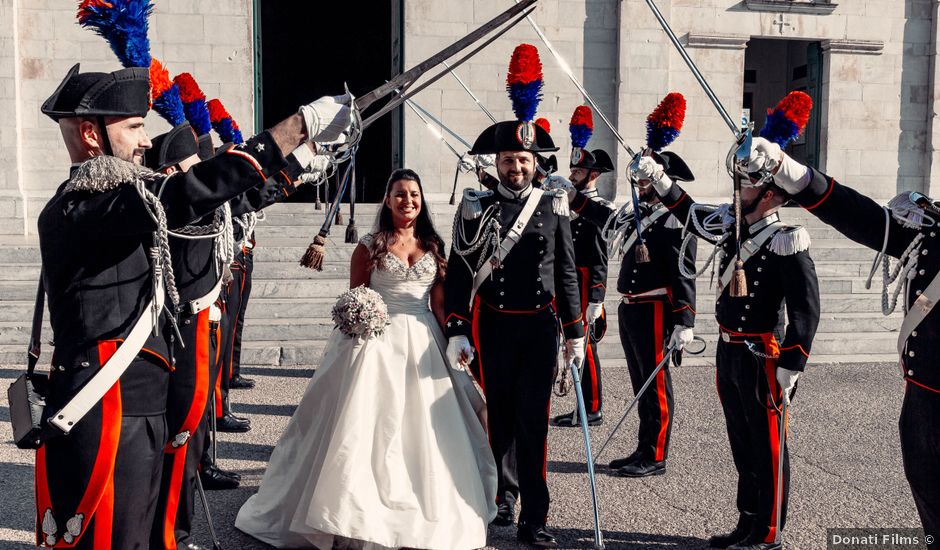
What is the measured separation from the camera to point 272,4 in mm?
20625

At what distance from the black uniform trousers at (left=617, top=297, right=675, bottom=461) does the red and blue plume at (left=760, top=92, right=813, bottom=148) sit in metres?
2.17

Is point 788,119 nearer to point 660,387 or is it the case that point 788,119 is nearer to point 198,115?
point 660,387

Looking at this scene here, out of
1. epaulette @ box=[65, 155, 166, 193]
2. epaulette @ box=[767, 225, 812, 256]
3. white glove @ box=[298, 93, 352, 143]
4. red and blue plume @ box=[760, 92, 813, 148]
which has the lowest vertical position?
epaulette @ box=[767, 225, 812, 256]

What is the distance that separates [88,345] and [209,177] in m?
0.64

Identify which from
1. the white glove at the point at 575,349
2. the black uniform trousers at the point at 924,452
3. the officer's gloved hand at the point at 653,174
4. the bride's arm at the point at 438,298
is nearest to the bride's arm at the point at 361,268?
the bride's arm at the point at 438,298

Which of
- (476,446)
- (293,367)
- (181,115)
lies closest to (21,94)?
(293,367)

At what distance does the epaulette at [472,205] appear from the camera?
475 centimetres

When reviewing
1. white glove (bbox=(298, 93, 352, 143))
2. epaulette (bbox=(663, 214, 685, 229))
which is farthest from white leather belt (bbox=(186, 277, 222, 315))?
epaulette (bbox=(663, 214, 685, 229))

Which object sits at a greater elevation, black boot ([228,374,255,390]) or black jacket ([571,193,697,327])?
black jacket ([571,193,697,327])

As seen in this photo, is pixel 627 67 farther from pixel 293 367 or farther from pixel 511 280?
pixel 511 280

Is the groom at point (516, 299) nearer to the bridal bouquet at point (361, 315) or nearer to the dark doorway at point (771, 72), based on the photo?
the bridal bouquet at point (361, 315)

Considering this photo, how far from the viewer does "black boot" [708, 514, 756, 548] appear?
4.34m

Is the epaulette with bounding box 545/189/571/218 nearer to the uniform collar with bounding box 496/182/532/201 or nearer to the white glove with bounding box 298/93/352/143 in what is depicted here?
the uniform collar with bounding box 496/182/532/201

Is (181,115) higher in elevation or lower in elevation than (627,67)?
lower
